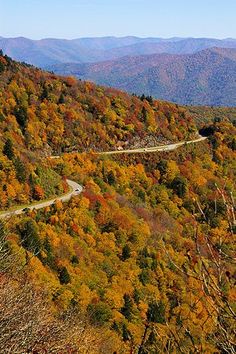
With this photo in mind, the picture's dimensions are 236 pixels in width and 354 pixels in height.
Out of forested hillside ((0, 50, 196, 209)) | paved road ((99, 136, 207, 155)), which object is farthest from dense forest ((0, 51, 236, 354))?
paved road ((99, 136, 207, 155))

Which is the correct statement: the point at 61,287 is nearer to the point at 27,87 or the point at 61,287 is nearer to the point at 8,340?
the point at 8,340

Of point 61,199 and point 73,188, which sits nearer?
point 61,199

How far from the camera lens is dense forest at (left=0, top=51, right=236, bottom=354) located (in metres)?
13.7

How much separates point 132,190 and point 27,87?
29.8 meters

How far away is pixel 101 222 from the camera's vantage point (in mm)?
62469

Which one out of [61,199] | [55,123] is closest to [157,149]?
[55,123]

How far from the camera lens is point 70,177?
76312 mm

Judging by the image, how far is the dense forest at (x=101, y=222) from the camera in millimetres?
13672

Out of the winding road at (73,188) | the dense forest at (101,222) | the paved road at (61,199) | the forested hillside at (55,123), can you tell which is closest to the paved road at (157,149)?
the winding road at (73,188)

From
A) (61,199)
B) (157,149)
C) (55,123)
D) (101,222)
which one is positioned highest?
(61,199)

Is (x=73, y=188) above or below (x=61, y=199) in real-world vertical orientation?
below

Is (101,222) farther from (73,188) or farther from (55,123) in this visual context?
(55,123)

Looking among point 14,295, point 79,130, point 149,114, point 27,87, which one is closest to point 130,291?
point 14,295

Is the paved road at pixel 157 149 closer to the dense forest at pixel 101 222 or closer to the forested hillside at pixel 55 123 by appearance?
the dense forest at pixel 101 222
